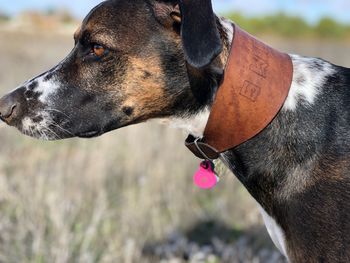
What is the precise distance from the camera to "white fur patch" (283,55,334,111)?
2.97 meters

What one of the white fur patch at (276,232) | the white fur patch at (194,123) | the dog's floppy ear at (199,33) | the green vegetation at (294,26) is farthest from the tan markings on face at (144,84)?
the green vegetation at (294,26)

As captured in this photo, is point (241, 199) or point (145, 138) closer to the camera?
point (241, 199)

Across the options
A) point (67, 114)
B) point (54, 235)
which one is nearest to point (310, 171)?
point (67, 114)

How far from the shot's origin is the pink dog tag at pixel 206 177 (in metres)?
3.20

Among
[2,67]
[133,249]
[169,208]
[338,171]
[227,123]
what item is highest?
[227,123]

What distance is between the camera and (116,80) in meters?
3.11

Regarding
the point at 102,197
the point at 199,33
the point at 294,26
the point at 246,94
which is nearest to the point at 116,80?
the point at 199,33

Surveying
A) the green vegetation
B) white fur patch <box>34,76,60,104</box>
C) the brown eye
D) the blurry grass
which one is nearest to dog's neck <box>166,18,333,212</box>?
the brown eye

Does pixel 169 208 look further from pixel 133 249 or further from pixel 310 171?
Result: pixel 310 171

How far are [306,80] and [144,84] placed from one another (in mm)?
789

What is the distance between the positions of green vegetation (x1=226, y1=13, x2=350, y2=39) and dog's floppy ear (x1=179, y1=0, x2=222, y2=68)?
85.6ft

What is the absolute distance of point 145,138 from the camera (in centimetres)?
698

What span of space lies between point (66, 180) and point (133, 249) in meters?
1.69

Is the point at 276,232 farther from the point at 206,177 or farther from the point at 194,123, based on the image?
the point at 194,123
